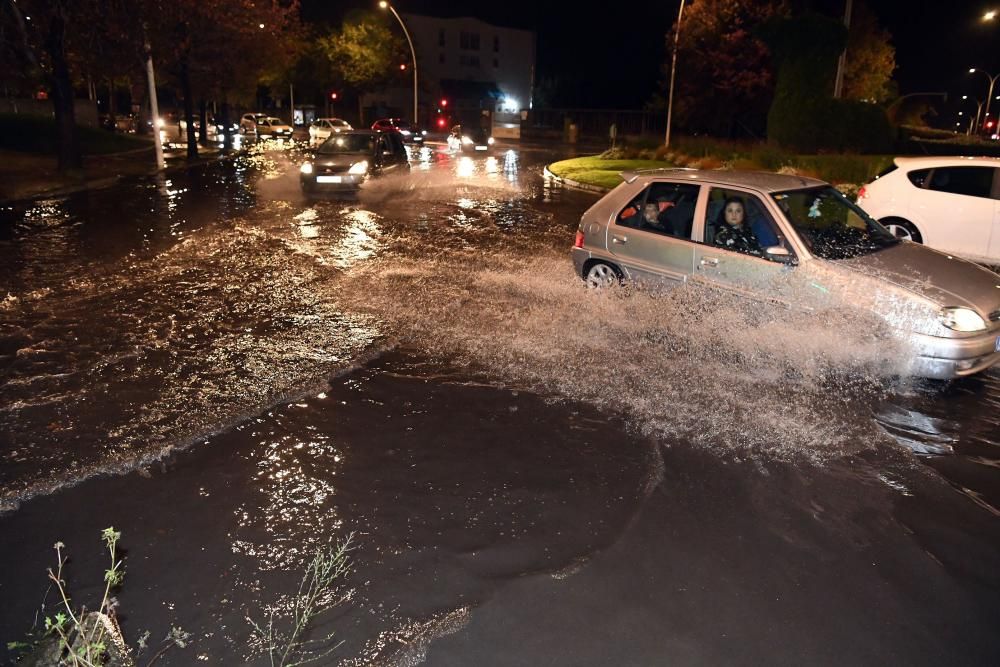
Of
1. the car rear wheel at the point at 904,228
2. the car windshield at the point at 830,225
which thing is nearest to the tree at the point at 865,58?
the car rear wheel at the point at 904,228

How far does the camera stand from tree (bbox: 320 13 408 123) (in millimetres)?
62125

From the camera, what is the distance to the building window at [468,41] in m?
76.0

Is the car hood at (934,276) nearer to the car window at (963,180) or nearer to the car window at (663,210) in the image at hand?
the car window at (663,210)

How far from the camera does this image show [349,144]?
19688 millimetres

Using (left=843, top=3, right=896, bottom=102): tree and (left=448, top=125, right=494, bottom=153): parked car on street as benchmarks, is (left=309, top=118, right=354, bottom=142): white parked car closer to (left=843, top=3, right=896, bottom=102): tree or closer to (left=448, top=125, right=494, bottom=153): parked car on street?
(left=448, top=125, right=494, bottom=153): parked car on street

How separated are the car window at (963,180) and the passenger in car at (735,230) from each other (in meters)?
5.48

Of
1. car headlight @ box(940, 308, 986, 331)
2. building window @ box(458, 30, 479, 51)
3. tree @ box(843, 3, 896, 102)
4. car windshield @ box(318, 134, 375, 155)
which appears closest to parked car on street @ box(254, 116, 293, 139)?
building window @ box(458, 30, 479, 51)

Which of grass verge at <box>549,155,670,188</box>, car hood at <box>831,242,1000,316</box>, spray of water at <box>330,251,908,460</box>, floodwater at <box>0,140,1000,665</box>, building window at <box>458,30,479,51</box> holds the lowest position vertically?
floodwater at <box>0,140,1000,665</box>

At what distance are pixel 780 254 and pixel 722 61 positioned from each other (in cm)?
3867

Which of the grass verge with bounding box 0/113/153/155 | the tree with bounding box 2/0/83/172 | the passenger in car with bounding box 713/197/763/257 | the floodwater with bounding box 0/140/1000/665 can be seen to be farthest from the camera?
the grass verge with bounding box 0/113/153/155

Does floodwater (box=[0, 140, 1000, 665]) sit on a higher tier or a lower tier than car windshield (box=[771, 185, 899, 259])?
lower

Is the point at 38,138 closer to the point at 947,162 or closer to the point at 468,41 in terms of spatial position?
the point at 947,162

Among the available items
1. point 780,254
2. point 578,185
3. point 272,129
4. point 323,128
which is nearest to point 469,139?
point 323,128

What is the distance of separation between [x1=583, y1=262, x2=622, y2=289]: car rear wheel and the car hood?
2.37 m
